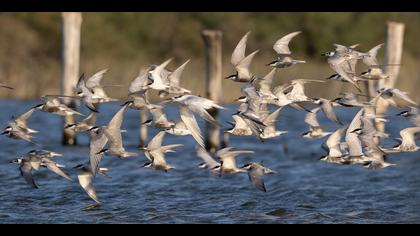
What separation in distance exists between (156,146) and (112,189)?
11.5 ft

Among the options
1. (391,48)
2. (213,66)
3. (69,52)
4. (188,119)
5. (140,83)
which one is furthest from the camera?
(69,52)

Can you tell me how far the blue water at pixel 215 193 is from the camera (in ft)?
54.8

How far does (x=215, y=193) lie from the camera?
19.1 m

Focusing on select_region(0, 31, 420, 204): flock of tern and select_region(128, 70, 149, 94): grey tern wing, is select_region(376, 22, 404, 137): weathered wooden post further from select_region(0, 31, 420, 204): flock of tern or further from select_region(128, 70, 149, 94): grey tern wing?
select_region(128, 70, 149, 94): grey tern wing

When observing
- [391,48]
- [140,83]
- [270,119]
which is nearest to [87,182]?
[140,83]

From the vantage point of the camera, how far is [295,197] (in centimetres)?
1884

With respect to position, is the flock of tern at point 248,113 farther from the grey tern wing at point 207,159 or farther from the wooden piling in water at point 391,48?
the wooden piling in water at point 391,48

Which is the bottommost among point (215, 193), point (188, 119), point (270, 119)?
point (215, 193)

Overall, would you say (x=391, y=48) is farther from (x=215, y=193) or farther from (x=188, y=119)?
(x=188, y=119)

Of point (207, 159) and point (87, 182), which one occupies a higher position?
point (207, 159)

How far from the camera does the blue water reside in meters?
16.7
